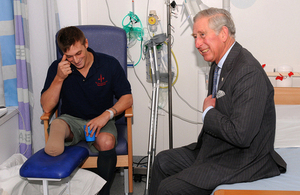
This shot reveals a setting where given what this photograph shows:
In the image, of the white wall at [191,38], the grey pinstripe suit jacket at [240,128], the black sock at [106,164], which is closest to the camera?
the grey pinstripe suit jacket at [240,128]

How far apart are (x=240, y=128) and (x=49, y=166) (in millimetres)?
1000

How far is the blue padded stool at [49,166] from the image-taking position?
4.94ft

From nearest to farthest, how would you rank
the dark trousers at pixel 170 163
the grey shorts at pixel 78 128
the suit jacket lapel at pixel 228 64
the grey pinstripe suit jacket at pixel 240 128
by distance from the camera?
the grey pinstripe suit jacket at pixel 240 128, the suit jacket lapel at pixel 228 64, the dark trousers at pixel 170 163, the grey shorts at pixel 78 128

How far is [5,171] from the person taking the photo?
6.04 ft

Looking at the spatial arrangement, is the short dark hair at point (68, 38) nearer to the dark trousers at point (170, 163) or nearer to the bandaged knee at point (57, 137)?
the bandaged knee at point (57, 137)

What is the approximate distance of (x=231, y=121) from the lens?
1262 mm

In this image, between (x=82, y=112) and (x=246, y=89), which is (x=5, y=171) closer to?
(x=82, y=112)

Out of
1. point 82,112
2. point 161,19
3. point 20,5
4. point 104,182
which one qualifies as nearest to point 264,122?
point 104,182

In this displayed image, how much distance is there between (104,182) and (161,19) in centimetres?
147

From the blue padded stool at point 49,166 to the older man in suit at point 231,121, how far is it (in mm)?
525

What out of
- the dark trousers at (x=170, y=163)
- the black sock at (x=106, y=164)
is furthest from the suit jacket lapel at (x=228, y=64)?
the black sock at (x=106, y=164)

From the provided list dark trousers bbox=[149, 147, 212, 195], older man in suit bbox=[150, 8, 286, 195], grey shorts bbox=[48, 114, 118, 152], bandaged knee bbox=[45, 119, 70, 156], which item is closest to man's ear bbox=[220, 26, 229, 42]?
older man in suit bbox=[150, 8, 286, 195]

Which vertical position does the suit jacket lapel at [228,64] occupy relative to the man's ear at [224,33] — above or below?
below

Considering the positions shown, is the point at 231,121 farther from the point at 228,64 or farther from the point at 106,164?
the point at 106,164
